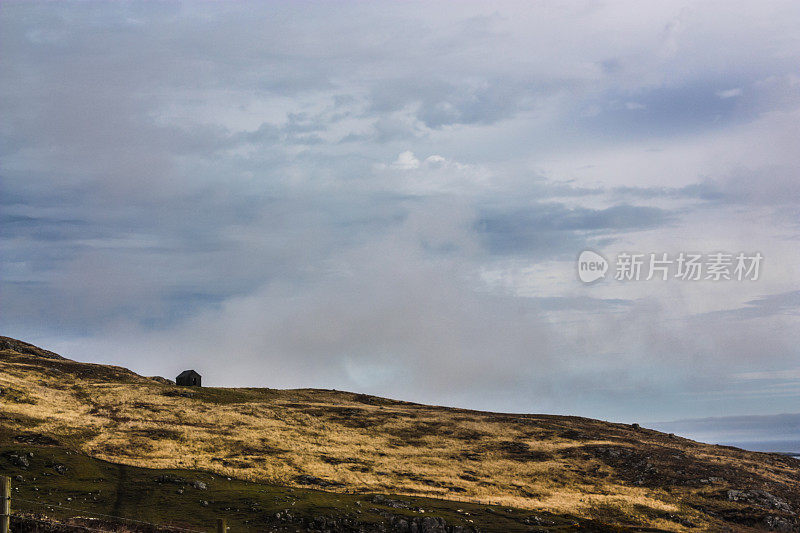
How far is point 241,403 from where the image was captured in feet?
364

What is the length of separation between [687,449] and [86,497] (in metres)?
94.4

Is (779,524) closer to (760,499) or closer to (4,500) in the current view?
(760,499)

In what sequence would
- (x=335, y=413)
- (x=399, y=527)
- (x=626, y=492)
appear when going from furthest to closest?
(x=335, y=413), (x=626, y=492), (x=399, y=527)

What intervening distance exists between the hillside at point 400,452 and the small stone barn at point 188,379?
829cm

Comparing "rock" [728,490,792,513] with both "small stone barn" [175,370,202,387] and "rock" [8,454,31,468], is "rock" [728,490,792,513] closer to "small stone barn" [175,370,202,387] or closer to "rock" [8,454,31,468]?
"rock" [8,454,31,468]

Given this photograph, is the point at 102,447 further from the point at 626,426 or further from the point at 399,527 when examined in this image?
the point at 626,426

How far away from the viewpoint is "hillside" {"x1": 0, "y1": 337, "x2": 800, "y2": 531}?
6731cm

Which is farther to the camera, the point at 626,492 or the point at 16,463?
the point at 626,492

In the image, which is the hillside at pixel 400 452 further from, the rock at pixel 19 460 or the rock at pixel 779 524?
the rock at pixel 19 460

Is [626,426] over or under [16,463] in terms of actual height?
over

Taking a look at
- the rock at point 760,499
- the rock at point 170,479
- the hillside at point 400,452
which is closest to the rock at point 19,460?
the hillside at point 400,452

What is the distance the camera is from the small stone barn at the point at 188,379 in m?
130

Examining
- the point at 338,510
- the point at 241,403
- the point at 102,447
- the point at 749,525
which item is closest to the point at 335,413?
the point at 241,403

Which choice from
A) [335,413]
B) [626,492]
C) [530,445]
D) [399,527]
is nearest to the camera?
[399,527]
